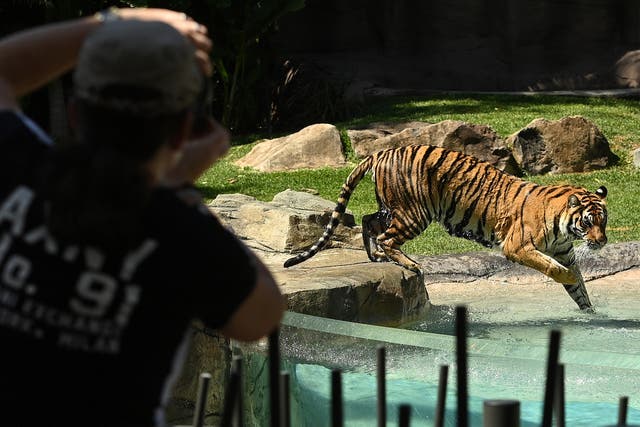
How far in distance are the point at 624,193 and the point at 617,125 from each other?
316 cm

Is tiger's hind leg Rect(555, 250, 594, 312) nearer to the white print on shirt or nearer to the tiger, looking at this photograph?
the tiger

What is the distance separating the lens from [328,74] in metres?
18.0

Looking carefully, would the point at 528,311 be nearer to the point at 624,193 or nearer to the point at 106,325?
the point at 624,193

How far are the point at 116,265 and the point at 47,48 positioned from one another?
0.44 m

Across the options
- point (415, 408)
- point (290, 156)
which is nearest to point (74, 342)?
point (415, 408)

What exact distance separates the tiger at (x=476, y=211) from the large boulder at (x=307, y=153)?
17.9 feet

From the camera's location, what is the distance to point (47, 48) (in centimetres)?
163

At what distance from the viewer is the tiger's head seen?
7324 mm

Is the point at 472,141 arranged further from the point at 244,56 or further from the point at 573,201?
the point at 573,201

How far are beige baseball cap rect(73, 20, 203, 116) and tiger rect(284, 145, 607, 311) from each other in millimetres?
5950

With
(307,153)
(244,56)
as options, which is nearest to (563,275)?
(307,153)

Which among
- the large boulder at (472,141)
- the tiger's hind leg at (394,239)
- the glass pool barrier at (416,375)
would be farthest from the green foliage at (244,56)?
the glass pool barrier at (416,375)

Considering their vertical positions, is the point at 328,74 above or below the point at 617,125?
above

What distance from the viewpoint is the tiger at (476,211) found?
7484mm
